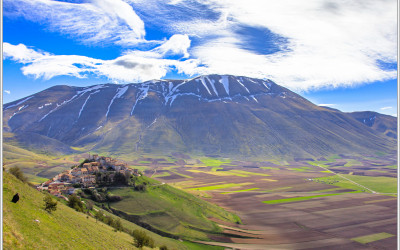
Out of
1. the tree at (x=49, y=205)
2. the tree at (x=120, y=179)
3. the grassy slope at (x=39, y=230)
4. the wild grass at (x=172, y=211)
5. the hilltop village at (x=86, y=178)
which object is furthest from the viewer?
the tree at (x=120, y=179)

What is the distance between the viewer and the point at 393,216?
10438cm

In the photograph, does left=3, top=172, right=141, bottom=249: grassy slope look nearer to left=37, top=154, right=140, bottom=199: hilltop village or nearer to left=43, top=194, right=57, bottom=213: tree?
left=43, top=194, right=57, bottom=213: tree

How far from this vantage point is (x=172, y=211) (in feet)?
301

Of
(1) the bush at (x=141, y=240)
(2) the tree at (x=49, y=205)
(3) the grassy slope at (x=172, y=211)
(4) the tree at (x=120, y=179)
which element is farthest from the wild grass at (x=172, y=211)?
(2) the tree at (x=49, y=205)

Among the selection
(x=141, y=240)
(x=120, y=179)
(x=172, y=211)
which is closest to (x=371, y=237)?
(x=172, y=211)

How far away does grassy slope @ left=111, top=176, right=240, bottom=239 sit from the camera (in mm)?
82125

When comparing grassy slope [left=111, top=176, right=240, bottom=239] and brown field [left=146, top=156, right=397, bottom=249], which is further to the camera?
grassy slope [left=111, top=176, right=240, bottom=239]

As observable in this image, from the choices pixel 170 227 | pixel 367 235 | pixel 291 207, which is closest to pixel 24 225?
pixel 170 227

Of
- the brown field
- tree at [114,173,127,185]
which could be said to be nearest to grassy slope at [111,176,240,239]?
tree at [114,173,127,185]

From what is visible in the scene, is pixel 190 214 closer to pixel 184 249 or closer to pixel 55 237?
pixel 184 249

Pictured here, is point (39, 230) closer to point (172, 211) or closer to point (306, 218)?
point (172, 211)

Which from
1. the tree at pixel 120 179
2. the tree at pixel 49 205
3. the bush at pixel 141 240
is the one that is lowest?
the bush at pixel 141 240

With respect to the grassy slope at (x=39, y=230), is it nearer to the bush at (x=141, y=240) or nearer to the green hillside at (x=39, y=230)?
the green hillside at (x=39, y=230)

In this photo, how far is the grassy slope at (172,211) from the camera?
269ft
